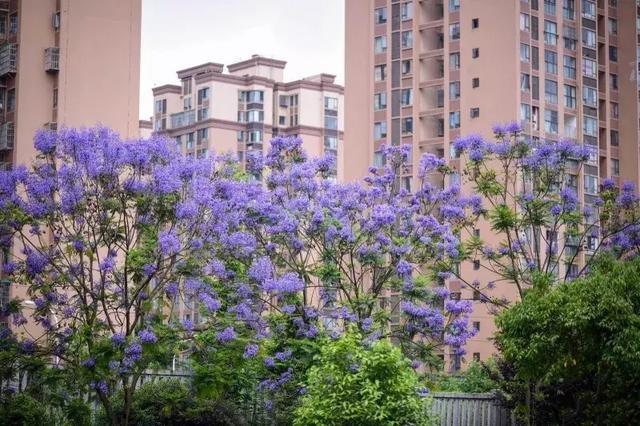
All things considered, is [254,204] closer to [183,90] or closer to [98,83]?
[98,83]

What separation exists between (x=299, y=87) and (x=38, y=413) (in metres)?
48.2

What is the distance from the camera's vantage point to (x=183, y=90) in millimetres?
71688

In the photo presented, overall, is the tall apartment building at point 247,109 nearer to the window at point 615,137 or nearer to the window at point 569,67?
the window at point 615,137

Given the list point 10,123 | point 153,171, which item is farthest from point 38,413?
point 10,123

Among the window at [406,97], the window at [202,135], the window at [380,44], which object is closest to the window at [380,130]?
the window at [406,97]

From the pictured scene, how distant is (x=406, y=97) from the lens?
2044 inches

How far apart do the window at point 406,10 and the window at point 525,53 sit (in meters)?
5.91

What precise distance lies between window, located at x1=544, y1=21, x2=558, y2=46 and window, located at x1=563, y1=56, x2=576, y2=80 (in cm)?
108

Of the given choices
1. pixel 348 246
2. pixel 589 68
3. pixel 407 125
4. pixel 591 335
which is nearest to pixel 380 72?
pixel 407 125

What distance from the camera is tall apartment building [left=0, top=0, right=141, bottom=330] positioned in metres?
42.1

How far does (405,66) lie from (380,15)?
2.60 m

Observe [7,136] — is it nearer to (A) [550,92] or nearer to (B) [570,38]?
(A) [550,92]

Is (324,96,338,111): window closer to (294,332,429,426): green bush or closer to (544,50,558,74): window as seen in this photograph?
(544,50,558,74): window

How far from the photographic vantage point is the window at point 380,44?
52.5 metres
